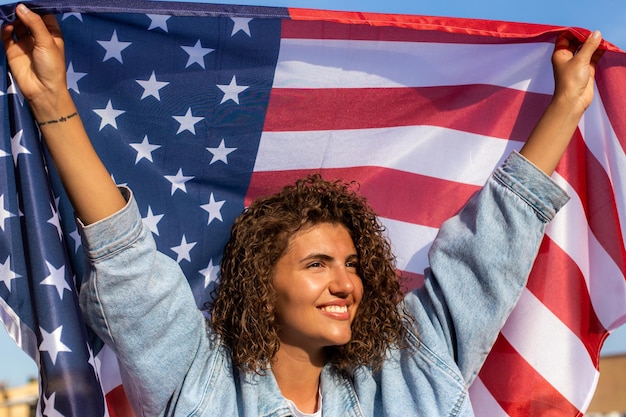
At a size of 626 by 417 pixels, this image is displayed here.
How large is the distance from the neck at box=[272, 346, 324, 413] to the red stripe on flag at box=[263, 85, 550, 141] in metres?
0.86

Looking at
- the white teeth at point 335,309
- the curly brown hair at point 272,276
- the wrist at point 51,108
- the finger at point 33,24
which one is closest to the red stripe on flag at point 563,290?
the curly brown hair at point 272,276

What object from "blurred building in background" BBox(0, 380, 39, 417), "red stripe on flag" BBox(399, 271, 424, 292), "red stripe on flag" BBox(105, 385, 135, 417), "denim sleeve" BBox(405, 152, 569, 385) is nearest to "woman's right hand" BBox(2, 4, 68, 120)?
"red stripe on flag" BBox(105, 385, 135, 417)

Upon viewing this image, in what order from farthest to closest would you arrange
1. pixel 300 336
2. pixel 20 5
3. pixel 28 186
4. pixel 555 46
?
pixel 555 46 → pixel 300 336 → pixel 28 186 → pixel 20 5

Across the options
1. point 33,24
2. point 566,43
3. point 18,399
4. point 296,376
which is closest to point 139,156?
point 33,24

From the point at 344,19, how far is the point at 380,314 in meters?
1.05

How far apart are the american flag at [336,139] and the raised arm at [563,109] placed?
110 millimetres

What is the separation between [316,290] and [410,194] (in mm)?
755

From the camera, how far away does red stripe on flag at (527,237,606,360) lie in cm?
339

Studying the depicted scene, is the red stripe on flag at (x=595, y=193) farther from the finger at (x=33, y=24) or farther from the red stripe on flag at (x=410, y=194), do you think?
the finger at (x=33, y=24)

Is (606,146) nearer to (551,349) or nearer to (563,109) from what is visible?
(563,109)

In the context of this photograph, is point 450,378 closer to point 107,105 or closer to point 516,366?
point 516,366

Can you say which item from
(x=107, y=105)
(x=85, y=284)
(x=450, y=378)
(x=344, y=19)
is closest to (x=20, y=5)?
(x=107, y=105)

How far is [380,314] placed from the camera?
128 inches

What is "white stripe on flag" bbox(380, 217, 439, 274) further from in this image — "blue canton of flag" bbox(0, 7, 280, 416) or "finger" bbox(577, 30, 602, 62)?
"finger" bbox(577, 30, 602, 62)
